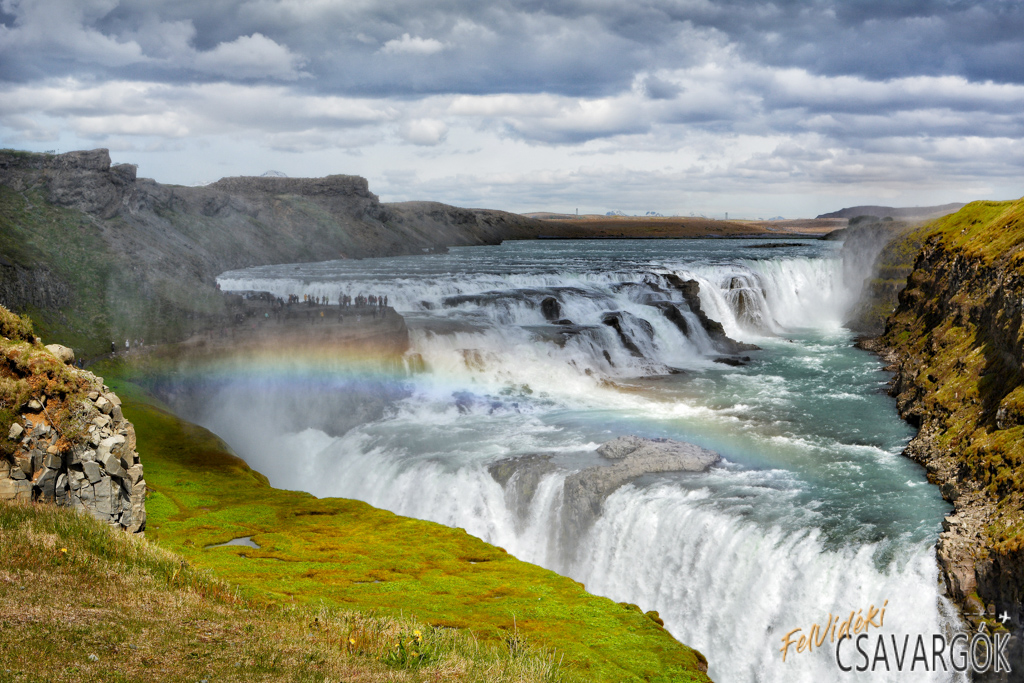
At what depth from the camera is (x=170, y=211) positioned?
101812mm

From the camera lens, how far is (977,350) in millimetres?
29516

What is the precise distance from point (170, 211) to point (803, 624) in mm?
104183

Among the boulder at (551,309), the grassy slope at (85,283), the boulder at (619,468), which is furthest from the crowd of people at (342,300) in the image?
the boulder at (619,468)

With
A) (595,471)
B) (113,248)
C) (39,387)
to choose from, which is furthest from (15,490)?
(113,248)

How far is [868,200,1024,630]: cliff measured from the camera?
17578mm

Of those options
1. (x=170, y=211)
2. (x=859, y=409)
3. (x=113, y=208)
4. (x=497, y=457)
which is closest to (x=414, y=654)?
(x=497, y=457)

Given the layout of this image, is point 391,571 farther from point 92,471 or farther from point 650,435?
point 650,435

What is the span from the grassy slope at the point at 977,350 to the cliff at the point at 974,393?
0.06 m

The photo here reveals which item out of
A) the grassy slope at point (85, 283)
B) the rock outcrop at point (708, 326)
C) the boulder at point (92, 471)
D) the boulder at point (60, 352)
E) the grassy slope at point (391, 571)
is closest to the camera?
the grassy slope at point (391, 571)

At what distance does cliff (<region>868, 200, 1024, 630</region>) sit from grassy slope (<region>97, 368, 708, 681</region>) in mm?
7822

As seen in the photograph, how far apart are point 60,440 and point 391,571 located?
879 centimetres

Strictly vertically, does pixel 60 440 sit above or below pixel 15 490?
above

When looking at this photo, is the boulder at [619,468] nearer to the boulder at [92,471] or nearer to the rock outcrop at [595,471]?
the rock outcrop at [595,471]

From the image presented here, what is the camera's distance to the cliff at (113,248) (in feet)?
177
